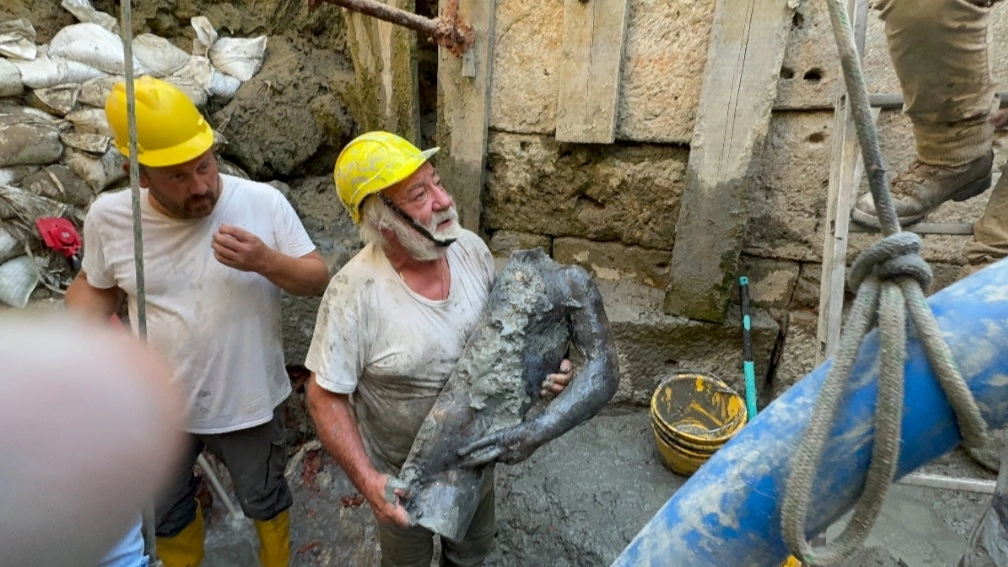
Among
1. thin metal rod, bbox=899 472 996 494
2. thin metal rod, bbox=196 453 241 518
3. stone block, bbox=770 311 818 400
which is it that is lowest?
thin metal rod, bbox=196 453 241 518

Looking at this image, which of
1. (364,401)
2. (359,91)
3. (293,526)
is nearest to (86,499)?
(364,401)

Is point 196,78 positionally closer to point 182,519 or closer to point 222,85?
point 222,85

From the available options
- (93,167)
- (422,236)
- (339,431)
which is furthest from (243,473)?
(93,167)

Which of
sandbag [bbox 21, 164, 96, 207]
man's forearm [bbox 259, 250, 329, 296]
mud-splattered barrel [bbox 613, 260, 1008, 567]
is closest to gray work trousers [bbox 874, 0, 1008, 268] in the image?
mud-splattered barrel [bbox 613, 260, 1008, 567]

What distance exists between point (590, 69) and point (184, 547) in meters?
2.92

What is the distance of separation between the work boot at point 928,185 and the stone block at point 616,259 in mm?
1221

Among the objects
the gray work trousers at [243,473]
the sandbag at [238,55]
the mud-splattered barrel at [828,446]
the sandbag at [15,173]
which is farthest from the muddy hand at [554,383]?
the sandbag at [238,55]

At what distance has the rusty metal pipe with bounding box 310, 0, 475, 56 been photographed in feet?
8.06

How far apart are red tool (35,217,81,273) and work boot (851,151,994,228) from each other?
3.54m

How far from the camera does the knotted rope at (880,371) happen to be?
625 millimetres

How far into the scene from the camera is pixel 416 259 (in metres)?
1.80

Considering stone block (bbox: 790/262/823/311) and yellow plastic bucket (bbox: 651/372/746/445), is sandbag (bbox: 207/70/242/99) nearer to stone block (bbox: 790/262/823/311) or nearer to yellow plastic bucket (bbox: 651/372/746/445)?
yellow plastic bucket (bbox: 651/372/746/445)

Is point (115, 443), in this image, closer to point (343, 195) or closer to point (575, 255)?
point (343, 195)

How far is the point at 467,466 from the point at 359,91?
9.18 feet
